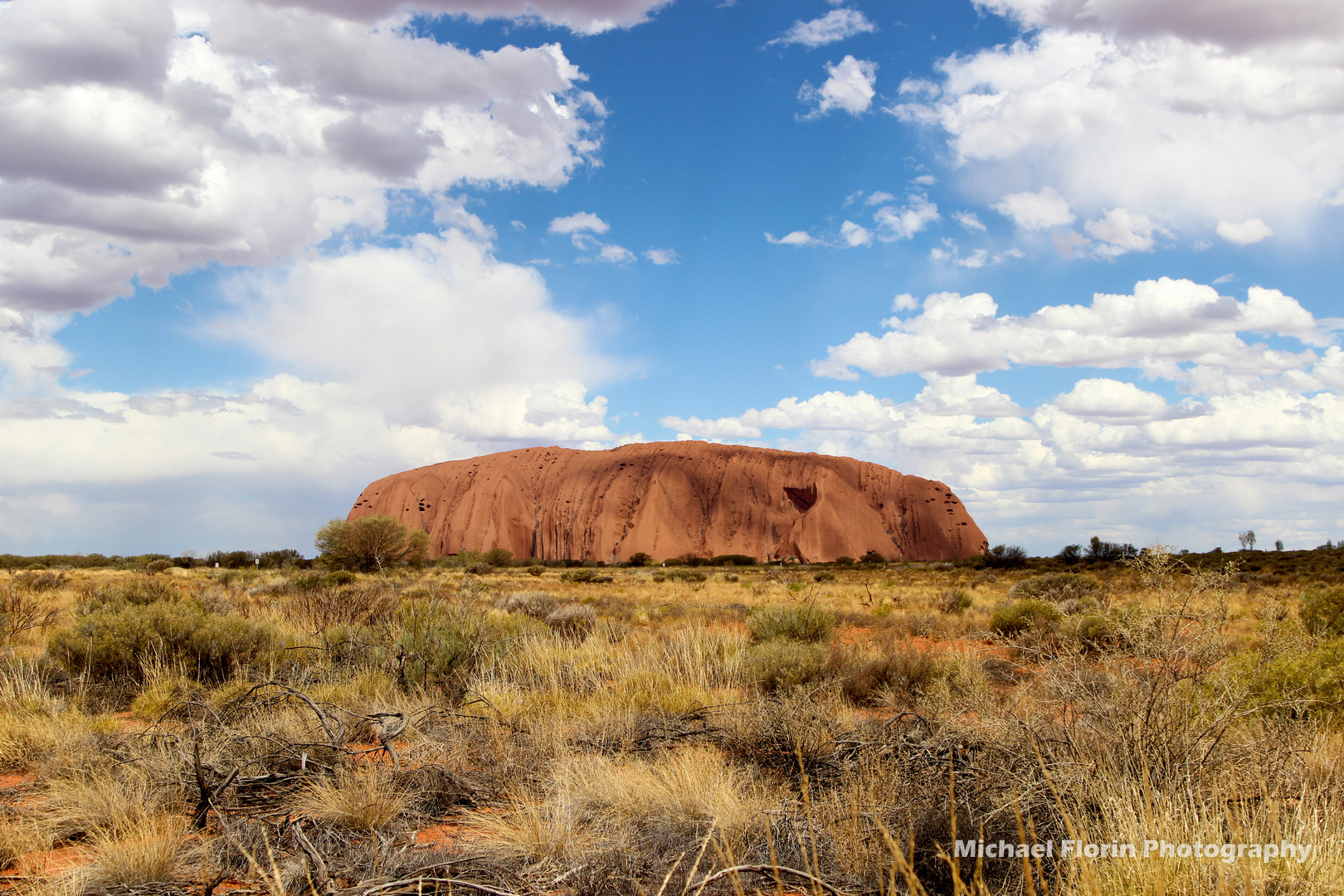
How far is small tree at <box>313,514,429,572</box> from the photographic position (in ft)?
114

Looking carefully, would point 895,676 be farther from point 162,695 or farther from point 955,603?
point 955,603

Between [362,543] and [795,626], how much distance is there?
104 feet

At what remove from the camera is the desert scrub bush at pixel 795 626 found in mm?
9805

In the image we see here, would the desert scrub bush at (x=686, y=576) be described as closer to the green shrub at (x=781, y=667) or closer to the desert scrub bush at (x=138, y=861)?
the green shrub at (x=781, y=667)

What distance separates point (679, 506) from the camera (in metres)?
71.6

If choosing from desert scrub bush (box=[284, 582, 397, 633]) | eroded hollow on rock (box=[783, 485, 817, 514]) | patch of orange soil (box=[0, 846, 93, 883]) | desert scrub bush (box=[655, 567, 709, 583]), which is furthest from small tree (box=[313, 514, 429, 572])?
eroded hollow on rock (box=[783, 485, 817, 514])

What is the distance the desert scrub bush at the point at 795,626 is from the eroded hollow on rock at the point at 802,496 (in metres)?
62.7

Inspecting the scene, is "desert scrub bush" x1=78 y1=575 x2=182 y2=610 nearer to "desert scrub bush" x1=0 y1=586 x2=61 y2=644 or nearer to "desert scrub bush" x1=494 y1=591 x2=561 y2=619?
"desert scrub bush" x1=0 y1=586 x2=61 y2=644

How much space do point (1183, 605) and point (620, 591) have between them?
888 inches

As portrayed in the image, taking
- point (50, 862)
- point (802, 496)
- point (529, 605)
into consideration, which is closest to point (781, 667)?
point (50, 862)

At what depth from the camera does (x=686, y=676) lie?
725cm

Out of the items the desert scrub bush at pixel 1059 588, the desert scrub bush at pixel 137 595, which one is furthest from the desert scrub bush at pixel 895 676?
the desert scrub bush at pixel 1059 588

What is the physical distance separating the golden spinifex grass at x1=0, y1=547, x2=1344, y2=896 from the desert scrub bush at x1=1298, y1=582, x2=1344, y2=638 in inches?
72.3

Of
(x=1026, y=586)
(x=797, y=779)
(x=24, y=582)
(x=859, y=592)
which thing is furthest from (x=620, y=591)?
(x=797, y=779)
